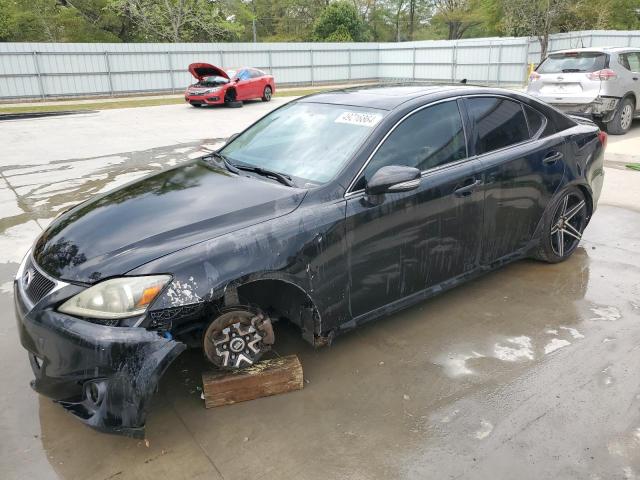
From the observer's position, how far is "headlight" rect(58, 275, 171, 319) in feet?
8.18

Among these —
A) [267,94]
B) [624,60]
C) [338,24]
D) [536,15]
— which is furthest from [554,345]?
[338,24]

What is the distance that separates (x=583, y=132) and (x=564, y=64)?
24.4 feet

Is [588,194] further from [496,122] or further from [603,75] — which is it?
[603,75]

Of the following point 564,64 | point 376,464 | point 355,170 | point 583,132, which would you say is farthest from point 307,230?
point 564,64

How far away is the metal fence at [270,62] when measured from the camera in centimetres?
2266

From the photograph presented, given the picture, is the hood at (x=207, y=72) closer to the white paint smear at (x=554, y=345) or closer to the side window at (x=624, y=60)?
the side window at (x=624, y=60)

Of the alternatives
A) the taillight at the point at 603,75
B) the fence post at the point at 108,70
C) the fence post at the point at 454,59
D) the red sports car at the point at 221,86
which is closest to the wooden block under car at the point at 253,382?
the taillight at the point at 603,75

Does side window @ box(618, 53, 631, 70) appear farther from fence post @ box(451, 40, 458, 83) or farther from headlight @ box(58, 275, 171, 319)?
fence post @ box(451, 40, 458, 83)

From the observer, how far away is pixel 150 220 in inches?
116

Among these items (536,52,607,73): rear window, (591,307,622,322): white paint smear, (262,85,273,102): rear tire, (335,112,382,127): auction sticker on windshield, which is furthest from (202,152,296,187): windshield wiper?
(262,85,273,102): rear tire

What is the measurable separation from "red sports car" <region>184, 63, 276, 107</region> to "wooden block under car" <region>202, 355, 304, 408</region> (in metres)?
16.8

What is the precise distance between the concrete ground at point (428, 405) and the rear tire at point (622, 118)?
23.8ft

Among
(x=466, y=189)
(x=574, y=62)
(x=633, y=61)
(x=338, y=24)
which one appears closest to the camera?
(x=466, y=189)

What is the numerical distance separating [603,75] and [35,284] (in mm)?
10847
